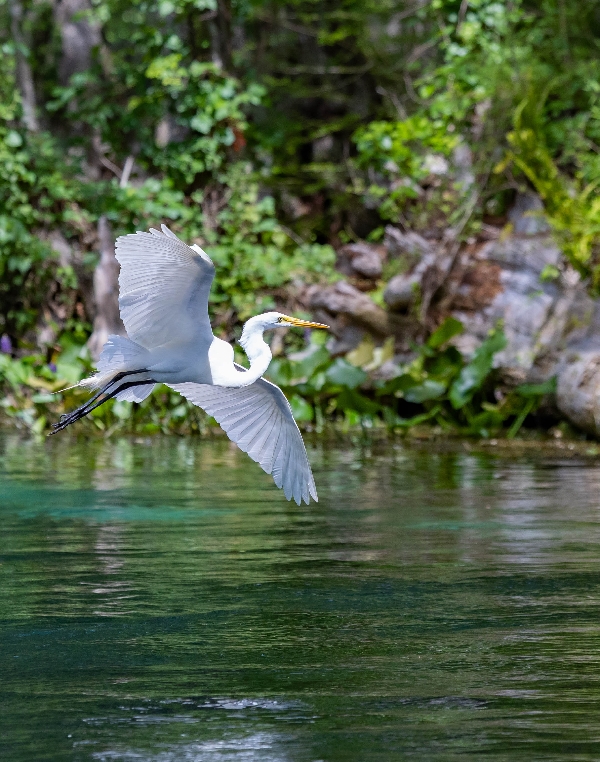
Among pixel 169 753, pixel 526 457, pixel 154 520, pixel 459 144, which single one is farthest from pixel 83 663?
pixel 459 144

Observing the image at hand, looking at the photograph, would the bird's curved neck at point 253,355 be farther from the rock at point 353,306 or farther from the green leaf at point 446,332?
the rock at point 353,306

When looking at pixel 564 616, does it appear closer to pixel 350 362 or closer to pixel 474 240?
pixel 350 362

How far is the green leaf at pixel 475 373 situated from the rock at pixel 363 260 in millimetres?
3247

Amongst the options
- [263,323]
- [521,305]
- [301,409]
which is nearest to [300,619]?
[263,323]

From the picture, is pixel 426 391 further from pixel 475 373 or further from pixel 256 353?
pixel 256 353

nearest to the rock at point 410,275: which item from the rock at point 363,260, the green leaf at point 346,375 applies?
the rock at point 363,260

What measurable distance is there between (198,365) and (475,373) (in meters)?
5.85

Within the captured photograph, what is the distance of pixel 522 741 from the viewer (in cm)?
360

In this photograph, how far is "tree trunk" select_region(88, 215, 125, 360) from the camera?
15414 millimetres

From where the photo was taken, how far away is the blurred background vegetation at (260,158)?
1333 centimetres

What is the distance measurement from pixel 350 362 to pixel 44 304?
488 centimetres

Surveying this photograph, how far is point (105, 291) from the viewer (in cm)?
1563

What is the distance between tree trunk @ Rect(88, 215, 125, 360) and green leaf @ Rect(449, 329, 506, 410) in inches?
189

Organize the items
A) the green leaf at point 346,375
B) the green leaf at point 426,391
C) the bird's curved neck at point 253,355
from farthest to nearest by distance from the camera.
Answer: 1. the green leaf at point 346,375
2. the green leaf at point 426,391
3. the bird's curved neck at point 253,355
